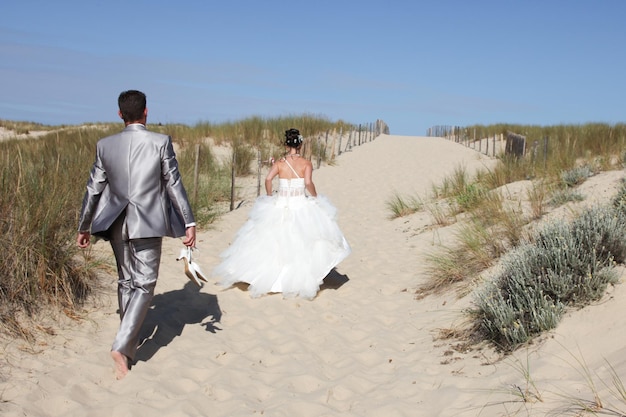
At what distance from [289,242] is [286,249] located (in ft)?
0.29

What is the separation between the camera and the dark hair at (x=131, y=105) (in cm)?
423

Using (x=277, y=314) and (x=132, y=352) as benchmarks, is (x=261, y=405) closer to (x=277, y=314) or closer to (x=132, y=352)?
(x=132, y=352)

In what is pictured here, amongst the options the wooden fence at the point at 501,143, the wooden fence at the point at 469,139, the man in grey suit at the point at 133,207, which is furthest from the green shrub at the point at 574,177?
the wooden fence at the point at 469,139

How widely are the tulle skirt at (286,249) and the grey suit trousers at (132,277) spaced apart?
7.62 ft

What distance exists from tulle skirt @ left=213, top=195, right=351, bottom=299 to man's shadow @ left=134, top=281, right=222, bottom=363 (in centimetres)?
52

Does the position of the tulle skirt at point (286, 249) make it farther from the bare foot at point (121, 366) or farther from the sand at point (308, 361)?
the bare foot at point (121, 366)

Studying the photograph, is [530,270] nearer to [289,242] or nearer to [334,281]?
[289,242]

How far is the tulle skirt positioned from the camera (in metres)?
6.57

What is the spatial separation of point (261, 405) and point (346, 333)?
5.66 feet

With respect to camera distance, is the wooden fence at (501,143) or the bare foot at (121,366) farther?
the wooden fence at (501,143)

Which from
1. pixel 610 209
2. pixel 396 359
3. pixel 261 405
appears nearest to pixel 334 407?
pixel 261 405

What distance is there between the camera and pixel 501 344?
176 inches

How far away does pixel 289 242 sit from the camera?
6672 millimetres

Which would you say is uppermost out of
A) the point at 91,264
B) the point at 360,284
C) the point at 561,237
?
the point at 561,237
